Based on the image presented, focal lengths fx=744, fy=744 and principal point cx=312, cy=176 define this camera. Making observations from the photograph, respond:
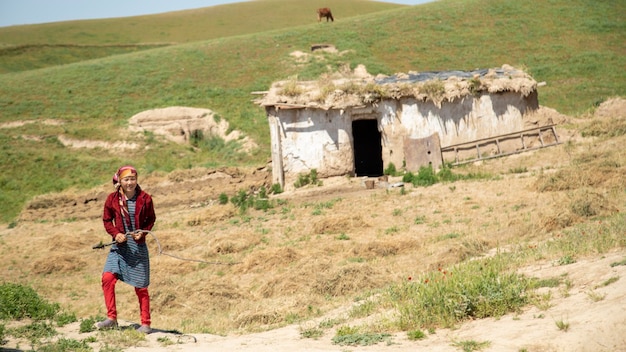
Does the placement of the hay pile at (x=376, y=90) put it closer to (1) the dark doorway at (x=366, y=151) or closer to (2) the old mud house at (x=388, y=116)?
(2) the old mud house at (x=388, y=116)

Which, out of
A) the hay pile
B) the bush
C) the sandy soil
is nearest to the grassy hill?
the hay pile

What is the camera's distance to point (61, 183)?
28906mm

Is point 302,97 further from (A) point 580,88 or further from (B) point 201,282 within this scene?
(A) point 580,88

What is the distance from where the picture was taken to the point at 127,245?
890 cm

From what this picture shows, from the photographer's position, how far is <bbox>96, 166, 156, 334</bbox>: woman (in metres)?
8.82

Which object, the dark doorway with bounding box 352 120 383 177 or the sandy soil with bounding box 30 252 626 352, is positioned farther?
the dark doorway with bounding box 352 120 383 177

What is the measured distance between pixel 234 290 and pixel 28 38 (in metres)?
66.5

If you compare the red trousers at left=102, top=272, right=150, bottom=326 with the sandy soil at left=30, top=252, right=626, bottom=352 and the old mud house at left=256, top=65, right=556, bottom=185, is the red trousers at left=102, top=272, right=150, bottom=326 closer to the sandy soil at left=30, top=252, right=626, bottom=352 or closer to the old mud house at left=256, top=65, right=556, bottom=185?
the sandy soil at left=30, top=252, right=626, bottom=352

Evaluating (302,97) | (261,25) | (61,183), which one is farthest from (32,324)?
(261,25)

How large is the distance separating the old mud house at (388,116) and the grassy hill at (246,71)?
21.5 ft

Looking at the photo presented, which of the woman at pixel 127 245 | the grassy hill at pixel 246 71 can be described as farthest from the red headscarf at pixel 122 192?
the grassy hill at pixel 246 71

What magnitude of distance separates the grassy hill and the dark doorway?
397cm

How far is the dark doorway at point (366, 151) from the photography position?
86.1 ft

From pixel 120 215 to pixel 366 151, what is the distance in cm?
1787
